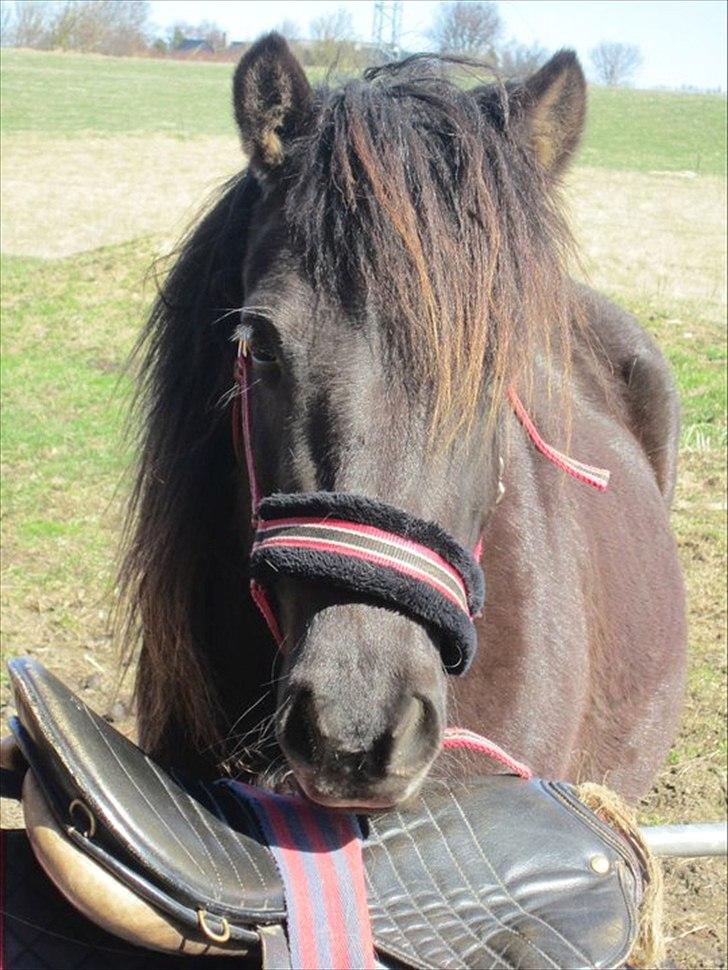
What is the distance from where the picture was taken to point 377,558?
163 centimetres

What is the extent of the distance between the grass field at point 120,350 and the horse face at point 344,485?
0.77m

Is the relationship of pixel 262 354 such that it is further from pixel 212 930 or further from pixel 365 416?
pixel 212 930

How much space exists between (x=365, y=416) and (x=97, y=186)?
67.6ft

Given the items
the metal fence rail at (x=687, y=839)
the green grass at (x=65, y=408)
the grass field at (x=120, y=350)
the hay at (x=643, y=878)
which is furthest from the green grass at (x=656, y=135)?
the hay at (x=643, y=878)

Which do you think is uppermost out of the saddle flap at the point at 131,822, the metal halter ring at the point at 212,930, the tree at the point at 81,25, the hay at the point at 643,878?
the tree at the point at 81,25

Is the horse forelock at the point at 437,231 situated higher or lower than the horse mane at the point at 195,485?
higher

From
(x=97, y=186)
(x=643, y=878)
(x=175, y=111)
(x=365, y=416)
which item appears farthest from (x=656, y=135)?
(x=643, y=878)

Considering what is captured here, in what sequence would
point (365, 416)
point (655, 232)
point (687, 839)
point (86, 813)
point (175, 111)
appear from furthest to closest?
point (175, 111)
point (655, 232)
point (687, 839)
point (365, 416)
point (86, 813)

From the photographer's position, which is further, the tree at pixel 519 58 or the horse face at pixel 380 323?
the tree at pixel 519 58

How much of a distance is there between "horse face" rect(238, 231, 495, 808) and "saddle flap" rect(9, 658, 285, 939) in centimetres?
17

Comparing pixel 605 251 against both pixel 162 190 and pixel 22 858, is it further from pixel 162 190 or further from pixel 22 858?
pixel 22 858

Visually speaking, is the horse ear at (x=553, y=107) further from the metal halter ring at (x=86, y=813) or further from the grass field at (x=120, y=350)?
the metal halter ring at (x=86, y=813)

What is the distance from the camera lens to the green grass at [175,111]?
29.4 meters

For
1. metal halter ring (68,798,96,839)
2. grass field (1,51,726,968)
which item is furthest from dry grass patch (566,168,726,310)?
metal halter ring (68,798,96,839)
